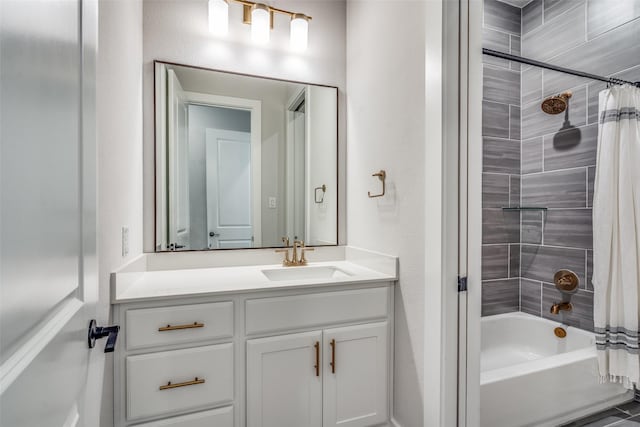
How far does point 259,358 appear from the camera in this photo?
1.41 meters

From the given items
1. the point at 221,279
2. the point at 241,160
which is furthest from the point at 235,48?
the point at 221,279

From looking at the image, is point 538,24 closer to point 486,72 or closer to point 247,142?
point 486,72

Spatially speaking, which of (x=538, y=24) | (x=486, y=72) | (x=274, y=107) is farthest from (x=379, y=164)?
(x=538, y=24)

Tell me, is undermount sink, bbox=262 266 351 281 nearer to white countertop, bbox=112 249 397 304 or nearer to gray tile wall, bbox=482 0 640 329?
white countertop, bbox=112 249 397 304

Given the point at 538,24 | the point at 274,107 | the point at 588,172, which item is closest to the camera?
the point at 588,172

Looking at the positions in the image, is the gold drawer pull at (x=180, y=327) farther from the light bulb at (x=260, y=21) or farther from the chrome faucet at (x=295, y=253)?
the light bulb at (x=260, y=21)

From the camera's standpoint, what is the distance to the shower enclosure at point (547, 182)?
5.69 ft

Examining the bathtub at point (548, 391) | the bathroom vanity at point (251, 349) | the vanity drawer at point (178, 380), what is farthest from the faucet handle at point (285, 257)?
the bathtub at point (548, 391)

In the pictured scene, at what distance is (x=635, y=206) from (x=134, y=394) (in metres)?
2.38

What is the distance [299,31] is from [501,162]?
1661 mm

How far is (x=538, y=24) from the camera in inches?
88.6

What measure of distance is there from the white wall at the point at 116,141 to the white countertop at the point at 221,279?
0.10 meters

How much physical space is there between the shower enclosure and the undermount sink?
3.28 feet

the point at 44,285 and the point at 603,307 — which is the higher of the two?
the point at 44,285
